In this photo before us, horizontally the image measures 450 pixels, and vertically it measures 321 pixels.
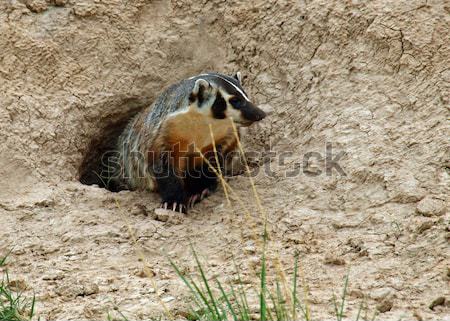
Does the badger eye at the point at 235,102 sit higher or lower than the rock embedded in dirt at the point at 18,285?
higher

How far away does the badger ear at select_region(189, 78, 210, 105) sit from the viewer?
217 inches

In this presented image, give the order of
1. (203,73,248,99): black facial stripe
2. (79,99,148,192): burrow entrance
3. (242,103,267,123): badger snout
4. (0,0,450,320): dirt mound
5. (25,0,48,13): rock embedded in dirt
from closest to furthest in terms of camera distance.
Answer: (0,0,450,320): dirt mound → (242,103,267,123): badger snout → (203,73,248,99): black facial stripe → (25,0,48,13): rock embedded in dirt → (79,99,148,192): burrow entrance

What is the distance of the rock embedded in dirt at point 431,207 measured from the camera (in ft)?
14.5

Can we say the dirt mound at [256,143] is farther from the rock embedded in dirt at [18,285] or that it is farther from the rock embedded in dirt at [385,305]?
the rock embedded in dirt at [18,285]

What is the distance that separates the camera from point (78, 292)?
4.33 m

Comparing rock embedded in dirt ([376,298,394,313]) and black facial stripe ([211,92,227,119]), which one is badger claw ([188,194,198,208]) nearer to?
black facial stripe ([211,92,227,119])

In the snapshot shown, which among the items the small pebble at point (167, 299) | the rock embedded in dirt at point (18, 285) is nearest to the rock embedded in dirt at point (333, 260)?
the small pebble at point (167, 299)

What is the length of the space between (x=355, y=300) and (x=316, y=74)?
2140mm

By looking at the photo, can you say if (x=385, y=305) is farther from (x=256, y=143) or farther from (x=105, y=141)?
(x=105, y=141)

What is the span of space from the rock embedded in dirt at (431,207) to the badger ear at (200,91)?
1.74 meters

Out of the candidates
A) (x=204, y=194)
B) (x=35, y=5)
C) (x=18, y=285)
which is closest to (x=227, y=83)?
(x=204, y=194)

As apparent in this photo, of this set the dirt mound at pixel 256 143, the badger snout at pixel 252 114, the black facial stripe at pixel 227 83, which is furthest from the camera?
the black facial stripe at pixel 227 83

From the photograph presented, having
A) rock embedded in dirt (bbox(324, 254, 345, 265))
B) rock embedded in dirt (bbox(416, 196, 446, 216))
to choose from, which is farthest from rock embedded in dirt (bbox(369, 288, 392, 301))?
rock embedded in dirt (bbox(416, 196, 446, 216))

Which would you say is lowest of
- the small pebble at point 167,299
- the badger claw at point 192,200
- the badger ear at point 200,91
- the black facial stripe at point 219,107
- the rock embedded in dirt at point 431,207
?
the small pebble at point 167,299
